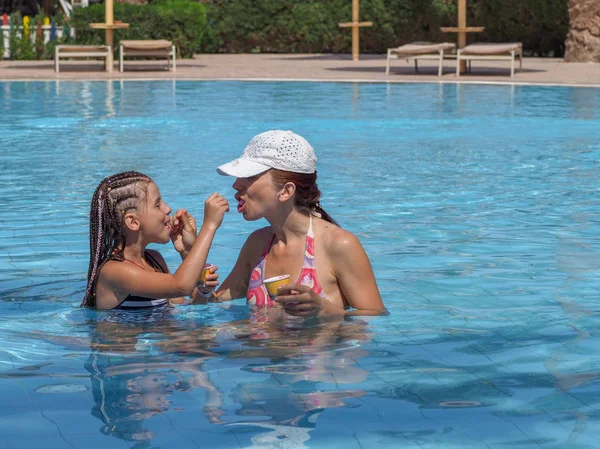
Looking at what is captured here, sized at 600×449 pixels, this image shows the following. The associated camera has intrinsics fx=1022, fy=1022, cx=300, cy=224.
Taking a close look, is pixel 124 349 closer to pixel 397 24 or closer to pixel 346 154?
pixel 346 154

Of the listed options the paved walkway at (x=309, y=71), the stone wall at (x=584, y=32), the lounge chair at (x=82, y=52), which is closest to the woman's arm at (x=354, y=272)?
the paved walkway at (x=309, y=71)

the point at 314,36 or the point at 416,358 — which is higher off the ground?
the point at 314,36

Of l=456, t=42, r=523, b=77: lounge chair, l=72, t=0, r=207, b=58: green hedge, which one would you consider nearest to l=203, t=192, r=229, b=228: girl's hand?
l=456, t=42, r=523, b=77: lounge chair

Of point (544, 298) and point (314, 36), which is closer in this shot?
point (544, 298)

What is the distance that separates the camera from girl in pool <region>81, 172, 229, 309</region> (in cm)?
440

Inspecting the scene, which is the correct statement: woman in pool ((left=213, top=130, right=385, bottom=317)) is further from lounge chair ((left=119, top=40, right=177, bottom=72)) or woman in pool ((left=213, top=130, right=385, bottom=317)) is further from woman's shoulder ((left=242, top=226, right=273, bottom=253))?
lounge chair ((left=119, top=40, right=177, bottom=72))

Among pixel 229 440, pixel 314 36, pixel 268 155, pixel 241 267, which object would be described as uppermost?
pixel 314 36

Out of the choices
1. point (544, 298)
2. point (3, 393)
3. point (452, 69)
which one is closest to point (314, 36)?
point (452, 69)

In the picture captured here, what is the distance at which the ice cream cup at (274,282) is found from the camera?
4061mm

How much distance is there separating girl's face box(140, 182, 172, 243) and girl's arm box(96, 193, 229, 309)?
0.17 m

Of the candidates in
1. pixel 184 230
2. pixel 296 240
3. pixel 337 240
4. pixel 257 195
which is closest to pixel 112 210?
pixel 184 230

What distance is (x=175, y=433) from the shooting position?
3533 mm

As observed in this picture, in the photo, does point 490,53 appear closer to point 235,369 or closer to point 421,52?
point 421,52

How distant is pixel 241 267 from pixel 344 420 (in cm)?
103
